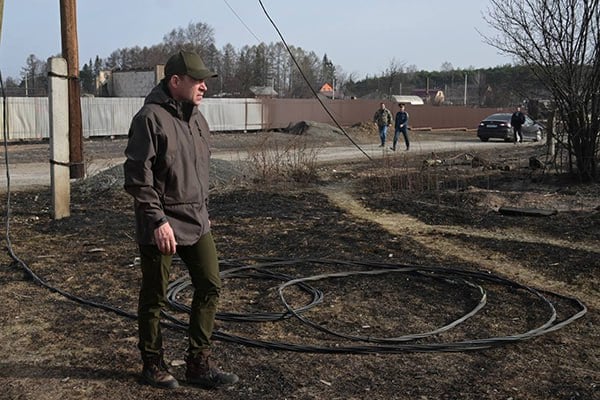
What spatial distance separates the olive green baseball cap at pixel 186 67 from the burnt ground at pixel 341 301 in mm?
1788

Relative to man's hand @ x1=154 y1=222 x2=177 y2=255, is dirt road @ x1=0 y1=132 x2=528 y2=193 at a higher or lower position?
lower

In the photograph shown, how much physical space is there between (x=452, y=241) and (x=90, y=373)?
5.22 metres

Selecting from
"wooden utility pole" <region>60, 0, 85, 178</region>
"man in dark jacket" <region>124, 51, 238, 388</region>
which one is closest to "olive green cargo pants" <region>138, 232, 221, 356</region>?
"man in dark jacket" <region>124, 51, 238, 388</region>

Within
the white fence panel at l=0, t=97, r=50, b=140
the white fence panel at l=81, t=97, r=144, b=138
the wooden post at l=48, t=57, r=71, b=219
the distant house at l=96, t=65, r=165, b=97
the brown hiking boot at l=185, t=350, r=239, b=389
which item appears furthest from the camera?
the distant house at l=96, t=65, r=165, b=97

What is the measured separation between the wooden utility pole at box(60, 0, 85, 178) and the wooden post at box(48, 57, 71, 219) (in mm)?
432

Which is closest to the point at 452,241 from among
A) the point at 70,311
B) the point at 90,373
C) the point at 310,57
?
the point at 70,311

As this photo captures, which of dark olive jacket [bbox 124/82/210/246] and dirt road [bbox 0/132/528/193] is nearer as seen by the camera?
dark olive jacket [bbox 124/82/210/246]

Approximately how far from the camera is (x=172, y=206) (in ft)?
12.5

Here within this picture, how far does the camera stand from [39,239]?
27.3 feet

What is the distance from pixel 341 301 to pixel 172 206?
2.38m

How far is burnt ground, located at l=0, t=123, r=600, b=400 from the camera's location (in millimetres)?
4066

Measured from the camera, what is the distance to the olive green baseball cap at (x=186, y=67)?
3.76 metres

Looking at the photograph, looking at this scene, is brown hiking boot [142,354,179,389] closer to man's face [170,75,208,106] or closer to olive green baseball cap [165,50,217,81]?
man's face [170,75,208,106]

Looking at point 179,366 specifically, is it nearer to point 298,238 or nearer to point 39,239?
point 298,238
